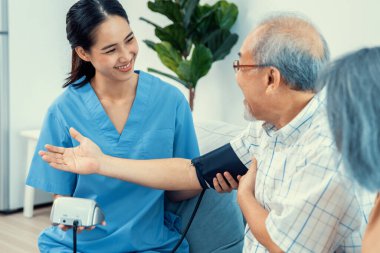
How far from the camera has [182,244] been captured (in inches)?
81.3

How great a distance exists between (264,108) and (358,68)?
42 cm

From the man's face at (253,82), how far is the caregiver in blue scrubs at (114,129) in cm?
53

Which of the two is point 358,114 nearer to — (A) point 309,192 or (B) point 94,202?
(A) point 309,192

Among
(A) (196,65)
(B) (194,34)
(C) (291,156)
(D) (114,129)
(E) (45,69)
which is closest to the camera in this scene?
(C) (291,156)

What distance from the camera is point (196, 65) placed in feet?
12.9

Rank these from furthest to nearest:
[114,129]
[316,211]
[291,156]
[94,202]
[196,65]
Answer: [196,65] → [114,129] → [94,202] → [291,156] → [316,211]

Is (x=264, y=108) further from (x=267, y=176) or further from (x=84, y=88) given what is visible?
(x=84, y=88)

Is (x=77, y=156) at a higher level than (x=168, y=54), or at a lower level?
higher

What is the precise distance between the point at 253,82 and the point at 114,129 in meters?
0.63

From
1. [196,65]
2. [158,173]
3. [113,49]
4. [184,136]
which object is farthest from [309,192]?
[196,65]

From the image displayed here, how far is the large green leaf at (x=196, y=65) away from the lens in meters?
3.88

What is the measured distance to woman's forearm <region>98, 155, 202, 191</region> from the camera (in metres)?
1.88

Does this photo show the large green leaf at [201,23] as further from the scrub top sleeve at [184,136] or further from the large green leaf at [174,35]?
the scrub top sleeve at [184,136]

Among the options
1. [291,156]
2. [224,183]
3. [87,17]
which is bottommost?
[224,183]
